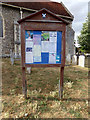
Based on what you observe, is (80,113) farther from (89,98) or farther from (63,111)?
(89,98)

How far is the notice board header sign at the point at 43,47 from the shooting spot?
3.19 metres

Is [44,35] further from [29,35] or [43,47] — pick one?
[29,35]

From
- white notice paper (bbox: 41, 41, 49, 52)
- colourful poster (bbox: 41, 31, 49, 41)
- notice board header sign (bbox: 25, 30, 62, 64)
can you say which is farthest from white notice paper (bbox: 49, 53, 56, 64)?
colourful poster (bbox: 41, 31, 49, 41)

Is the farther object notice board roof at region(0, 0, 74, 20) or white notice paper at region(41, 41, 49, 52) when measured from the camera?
notice board roof at region(0, 0, 74, 20)

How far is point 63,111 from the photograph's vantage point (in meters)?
2.79

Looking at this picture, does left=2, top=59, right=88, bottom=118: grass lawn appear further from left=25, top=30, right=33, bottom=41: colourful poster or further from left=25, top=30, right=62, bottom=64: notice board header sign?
left=25, top=30, right=33, bottom=41: colourful poster

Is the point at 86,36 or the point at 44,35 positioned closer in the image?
the point at 44,35

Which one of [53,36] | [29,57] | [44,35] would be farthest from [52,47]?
Result: [29,57]

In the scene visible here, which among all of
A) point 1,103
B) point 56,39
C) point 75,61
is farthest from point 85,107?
point 75,61

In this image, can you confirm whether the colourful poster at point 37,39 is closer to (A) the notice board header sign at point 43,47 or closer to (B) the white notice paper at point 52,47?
(A) the notice board header sign at point 43,47

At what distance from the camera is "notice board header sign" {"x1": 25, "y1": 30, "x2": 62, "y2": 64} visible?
3191 mm

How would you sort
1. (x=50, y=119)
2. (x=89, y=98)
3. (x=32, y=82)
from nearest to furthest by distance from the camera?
(x=50, y=119) → (x=89, y=98) → (x=32, y=82)

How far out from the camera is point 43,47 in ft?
10.7

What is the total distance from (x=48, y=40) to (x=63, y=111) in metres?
2.34
